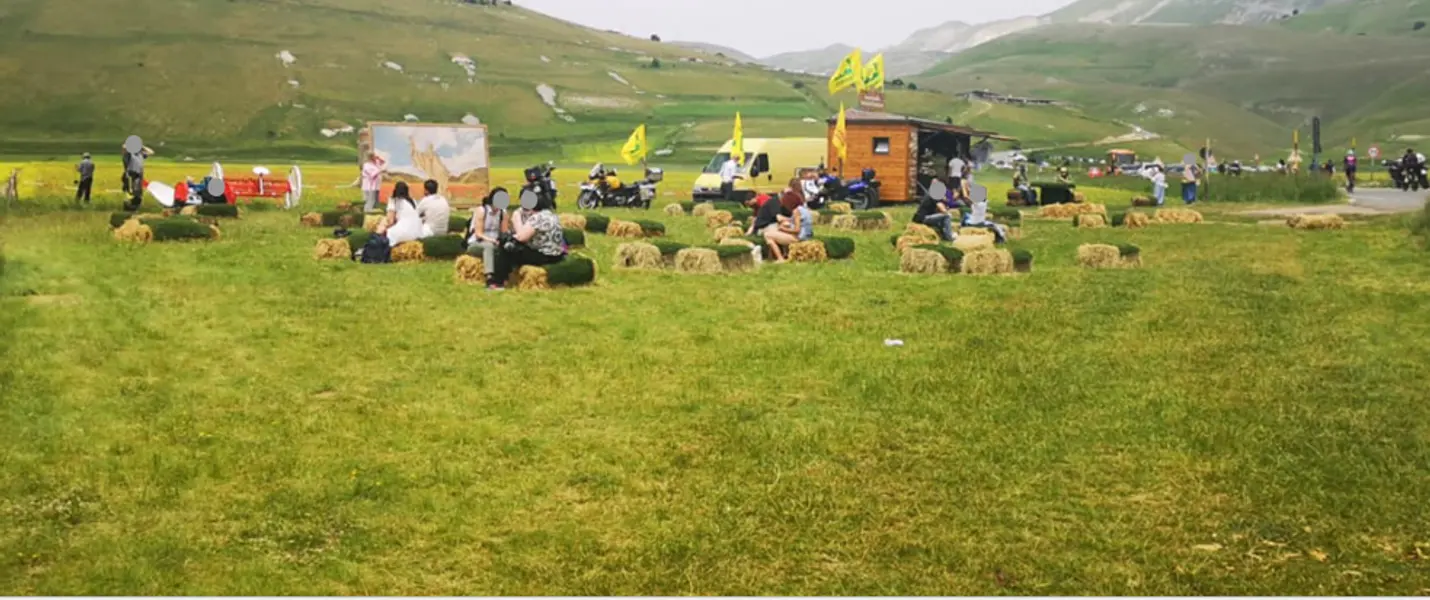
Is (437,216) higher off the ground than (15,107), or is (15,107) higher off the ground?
(15,107)

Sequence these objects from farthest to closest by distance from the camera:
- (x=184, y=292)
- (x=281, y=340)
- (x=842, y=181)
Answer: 1. (x=842, y=181)
2. (x=184, y=292)
3. (x=281, y=340)

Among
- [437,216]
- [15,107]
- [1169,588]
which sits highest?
[15,107]

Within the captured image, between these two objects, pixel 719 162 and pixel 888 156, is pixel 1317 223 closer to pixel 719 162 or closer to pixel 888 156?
pixel 888 156

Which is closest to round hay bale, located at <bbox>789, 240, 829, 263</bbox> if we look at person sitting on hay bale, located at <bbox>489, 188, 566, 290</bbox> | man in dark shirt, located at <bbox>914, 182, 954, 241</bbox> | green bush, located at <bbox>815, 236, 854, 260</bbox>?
green bush, located at <bbox>815, 236, 854, 260</bbox>

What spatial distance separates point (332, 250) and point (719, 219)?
12.1 metres

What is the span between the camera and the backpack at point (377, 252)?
21.6m

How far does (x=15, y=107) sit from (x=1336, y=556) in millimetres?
135859

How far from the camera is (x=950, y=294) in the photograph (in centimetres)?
1820

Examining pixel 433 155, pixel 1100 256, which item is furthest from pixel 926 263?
pixel 433 155

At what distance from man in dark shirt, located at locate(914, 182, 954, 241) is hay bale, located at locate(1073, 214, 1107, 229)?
26.6 feet

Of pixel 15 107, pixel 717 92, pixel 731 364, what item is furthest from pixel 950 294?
pixel 717 92

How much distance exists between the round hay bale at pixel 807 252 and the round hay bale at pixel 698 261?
2688 mm

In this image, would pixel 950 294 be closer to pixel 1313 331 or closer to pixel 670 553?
pixel 1313 331

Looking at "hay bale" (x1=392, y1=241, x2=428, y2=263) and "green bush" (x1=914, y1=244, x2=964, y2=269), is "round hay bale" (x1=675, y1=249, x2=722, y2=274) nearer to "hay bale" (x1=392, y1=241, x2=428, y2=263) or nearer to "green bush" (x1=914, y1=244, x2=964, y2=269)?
"green bush" (x1=914, y1=244, x2=964, y2=269)
